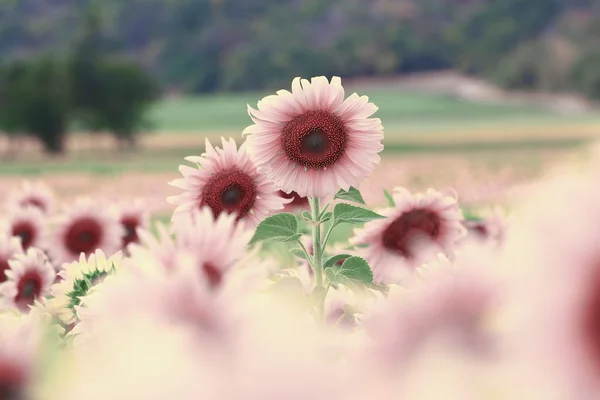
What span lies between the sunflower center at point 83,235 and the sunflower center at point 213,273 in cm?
112

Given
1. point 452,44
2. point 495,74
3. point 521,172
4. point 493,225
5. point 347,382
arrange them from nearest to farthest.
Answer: point 347,382 → point 493,225 → point 521,172 → point 495,74 → point 452,44

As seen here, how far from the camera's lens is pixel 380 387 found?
1.32 ft

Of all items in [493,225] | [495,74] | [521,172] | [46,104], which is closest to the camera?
[493,225]

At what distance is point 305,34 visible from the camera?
136 ft

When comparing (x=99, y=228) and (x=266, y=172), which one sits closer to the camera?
(x=266, y=172)

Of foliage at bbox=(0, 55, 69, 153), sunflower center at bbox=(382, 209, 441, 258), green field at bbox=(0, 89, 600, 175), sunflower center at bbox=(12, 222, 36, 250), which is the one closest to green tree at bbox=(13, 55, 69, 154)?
foliage at bbox=(0, 55, 69, 153)

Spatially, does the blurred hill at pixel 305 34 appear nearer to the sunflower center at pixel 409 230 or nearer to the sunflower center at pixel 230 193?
the sunflower center at pixel 409 230

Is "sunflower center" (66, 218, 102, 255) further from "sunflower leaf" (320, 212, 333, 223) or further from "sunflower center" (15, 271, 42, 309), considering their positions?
"sunflower leaf" (320, 212, 333, 223)

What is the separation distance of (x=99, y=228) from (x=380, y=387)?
141 centimetres

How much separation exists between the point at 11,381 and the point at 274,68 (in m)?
39.1

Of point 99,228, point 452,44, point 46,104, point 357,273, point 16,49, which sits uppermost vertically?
point 452,44

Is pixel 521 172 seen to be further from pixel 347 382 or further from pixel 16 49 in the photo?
pixel 16 49

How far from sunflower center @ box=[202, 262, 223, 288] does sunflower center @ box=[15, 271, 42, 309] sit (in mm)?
861

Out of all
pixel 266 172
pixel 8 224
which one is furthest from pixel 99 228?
pixel 266 172
